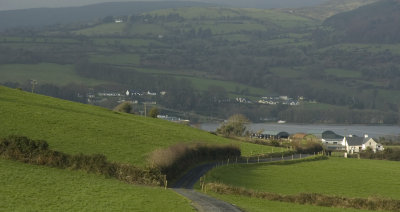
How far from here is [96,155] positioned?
41.7 m

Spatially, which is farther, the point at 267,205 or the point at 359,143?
the point at 359,143

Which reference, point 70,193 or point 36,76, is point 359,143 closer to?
point 36,76

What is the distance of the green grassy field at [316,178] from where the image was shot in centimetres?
4812

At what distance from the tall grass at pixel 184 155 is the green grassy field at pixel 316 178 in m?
2.21

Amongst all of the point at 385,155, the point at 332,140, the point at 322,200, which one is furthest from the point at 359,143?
the point at 322,200

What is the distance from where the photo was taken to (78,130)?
52.6 meters

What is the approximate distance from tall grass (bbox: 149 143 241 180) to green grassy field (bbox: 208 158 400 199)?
2209mm

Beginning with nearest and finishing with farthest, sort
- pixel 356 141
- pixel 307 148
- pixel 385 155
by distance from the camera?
pixel 307 148
pixel 385 155
pixel 356 141

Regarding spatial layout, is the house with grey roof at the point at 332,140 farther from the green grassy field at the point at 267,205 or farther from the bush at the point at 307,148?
the green grassy field at the point at 267,205

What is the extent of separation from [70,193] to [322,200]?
573 inches

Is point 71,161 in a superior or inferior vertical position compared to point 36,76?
inferior

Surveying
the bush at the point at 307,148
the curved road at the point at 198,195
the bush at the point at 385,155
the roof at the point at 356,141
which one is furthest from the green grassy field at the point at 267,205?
the roof at the point at 356,141

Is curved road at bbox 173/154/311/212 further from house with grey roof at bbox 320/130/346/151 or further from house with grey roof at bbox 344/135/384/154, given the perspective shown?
house with grey roof at bbox 320/130/346/151

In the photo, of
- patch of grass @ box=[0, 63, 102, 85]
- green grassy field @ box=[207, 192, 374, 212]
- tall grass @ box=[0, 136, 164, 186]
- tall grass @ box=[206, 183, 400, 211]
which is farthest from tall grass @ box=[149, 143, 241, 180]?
patch of grass @ box=[0, 63, 102, 85]
